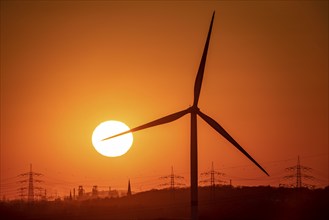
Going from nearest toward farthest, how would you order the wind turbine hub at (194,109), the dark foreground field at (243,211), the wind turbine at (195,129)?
the wind turbine at (195,129), the wind turbine hub at (194,109), the dark foreground field at (243,211)

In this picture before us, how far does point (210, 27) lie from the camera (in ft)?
187

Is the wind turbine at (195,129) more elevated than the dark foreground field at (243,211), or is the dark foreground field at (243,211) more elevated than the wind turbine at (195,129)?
the wind turbine at (195,129)

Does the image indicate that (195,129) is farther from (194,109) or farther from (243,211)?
(243,211)

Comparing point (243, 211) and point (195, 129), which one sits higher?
point (195, 129)

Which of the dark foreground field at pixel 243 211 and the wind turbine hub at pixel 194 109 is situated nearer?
the wind turbine hub at pixel 194 109

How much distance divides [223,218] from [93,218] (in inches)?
1366

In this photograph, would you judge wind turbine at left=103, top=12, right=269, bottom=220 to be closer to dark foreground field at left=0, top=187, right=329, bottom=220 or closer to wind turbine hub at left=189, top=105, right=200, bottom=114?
wind turbine hub at left=189, top=105, right=200, bottom=114

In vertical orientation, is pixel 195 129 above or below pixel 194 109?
below

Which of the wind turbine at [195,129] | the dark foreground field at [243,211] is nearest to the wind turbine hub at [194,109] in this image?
the wind turbine at [195,129]

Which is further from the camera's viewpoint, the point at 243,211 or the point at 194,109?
the point at 243,211

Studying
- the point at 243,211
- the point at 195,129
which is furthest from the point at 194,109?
the point at 243,211

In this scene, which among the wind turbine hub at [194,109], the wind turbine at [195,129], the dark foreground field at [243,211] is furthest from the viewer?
the dark foreground field at [243,211]

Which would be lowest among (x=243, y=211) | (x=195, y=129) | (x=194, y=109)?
(x=243, y=211)

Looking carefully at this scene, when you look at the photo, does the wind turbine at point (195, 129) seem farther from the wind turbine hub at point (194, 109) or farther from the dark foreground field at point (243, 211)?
the dark foreground field at point (243, 211)
